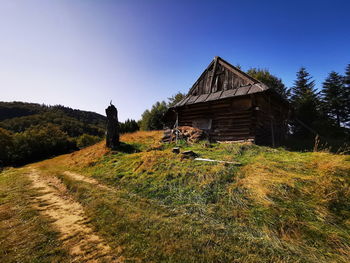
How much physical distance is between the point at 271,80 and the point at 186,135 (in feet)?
76.4

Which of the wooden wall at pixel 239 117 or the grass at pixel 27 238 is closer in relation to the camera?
the grass at pixel 27 238

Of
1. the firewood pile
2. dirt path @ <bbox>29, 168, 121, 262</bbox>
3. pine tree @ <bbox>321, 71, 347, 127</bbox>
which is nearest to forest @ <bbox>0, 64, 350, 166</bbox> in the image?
pine tree @ <bbox>321, 71, 347, 127</bbox>

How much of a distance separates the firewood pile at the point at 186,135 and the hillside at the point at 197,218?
208 inches

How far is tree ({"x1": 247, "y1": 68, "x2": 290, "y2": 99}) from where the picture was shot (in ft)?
82.3

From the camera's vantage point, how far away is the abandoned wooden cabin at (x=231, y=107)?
9445mm

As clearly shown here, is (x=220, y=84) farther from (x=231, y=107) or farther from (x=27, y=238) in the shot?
(x=27, y=238)

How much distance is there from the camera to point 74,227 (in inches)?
122

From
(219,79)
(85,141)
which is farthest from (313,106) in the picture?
(85,141)

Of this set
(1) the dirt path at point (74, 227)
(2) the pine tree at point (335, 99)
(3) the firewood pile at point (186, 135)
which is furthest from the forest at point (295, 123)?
(1) the dirt path at point (74, 227)

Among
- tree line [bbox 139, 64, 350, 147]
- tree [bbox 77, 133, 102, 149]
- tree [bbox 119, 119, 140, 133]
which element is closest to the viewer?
tree line [bbox 139, 64, 350, 147]

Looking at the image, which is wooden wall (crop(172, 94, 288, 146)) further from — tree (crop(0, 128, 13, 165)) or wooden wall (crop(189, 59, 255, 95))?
tree (crop(0, 128, 13, 165))

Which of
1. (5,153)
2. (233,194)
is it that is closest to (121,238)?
(233,194)

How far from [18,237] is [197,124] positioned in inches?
415

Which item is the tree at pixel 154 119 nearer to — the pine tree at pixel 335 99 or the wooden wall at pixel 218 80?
the wooden wall at pixel 218 80
